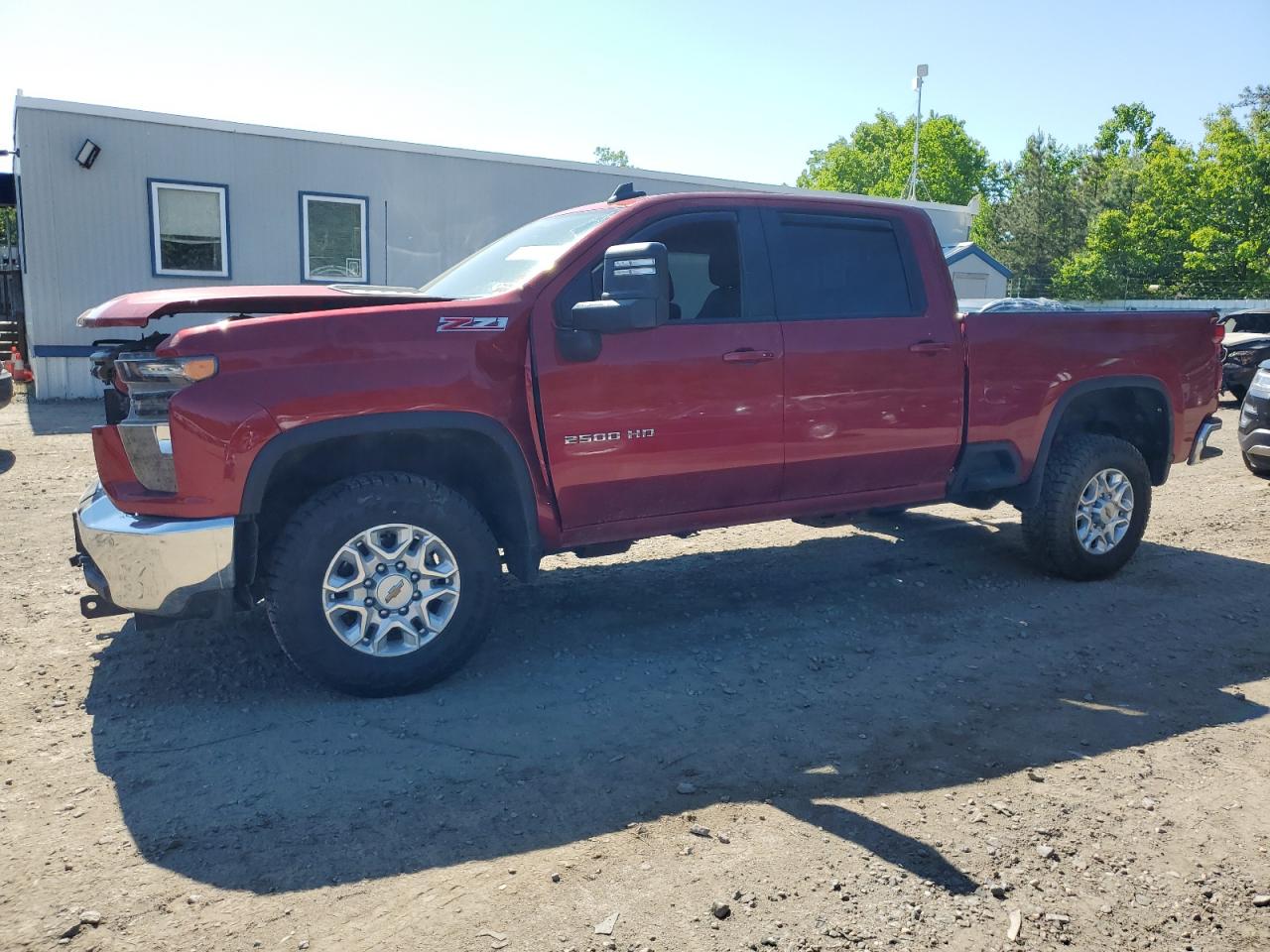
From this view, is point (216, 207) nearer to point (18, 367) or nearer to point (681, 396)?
point (18, 367)

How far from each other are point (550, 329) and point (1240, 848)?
2.98 m

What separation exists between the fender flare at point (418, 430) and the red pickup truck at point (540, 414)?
1 centimetres

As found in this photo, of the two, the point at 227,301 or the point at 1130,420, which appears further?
the point at 1130,420

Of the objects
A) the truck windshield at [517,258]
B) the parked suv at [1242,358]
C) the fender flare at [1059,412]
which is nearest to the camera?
the truck windshield at [517,258]

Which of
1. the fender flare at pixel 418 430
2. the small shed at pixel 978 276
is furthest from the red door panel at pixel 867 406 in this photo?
the small shed at pixel 978 276

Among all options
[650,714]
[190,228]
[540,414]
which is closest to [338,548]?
[540,414]

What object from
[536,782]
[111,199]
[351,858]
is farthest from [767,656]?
[111,199]

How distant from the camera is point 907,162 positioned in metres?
73.2

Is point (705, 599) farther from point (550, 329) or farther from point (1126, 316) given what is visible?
point (1126, 316)

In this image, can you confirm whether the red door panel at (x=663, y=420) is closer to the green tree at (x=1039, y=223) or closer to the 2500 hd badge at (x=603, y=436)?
the 2500 hd badge at (x=603, y=436)

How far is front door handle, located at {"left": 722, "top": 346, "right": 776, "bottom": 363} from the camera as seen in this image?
454cm

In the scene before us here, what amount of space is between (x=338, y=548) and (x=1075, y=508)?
408cm

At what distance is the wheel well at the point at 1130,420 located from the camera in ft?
19.4

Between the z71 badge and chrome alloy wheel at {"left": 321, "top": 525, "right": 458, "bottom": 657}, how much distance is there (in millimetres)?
799
